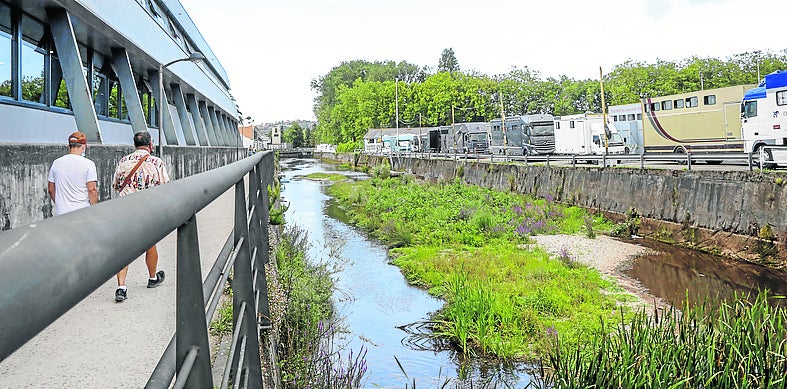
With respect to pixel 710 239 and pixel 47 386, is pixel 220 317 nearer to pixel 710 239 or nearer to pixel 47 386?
pixel 47 386

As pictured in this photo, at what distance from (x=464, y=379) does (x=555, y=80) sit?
286ft

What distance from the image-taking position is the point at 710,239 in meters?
18.4

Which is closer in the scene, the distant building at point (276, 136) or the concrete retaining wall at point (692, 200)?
the concrete retaining wall at point (692, 200)

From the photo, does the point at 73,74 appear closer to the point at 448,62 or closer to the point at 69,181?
the point at 69,181

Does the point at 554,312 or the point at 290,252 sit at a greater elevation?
the point at 290,252

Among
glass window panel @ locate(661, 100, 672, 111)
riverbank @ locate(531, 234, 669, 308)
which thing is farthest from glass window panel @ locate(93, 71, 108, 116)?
glass window panel @ locate(661, 100, 672, 111)

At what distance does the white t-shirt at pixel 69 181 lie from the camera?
634 cm

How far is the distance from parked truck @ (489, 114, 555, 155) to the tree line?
928 inches

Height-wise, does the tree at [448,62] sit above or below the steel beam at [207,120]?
above

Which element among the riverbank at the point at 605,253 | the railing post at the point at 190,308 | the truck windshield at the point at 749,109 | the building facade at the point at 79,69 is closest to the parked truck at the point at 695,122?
the truck windshield at the point at 749,109

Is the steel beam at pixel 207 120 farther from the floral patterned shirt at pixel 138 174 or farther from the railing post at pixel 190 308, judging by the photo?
the railing post at pixel 190 308

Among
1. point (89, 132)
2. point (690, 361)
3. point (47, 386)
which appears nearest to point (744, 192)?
point (690, 361)

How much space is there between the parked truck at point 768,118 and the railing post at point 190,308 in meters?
20.3

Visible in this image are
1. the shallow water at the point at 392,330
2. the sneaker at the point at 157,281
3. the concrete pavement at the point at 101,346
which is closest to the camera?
the concrete pavement at the point at 101,346
